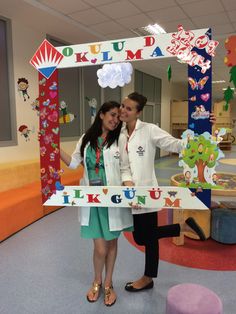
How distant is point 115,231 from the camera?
6.30 feet

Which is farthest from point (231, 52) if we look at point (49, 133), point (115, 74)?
point (49, 133)

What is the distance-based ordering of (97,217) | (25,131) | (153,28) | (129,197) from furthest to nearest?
(153,28), (25,131), (97,217), (129,197)

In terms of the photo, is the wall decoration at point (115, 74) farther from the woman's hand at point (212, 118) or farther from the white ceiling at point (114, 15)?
the white ceiling at point (114, 15)

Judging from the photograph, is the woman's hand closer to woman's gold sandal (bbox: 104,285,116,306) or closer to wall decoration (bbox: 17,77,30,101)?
woman's gold sandal (bbox: 104,285,116,306)

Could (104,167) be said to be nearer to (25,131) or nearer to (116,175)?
(116,175)

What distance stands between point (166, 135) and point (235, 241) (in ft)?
6.13

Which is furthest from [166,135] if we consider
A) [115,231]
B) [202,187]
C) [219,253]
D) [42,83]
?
[219,253]

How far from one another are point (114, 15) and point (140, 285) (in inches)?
153

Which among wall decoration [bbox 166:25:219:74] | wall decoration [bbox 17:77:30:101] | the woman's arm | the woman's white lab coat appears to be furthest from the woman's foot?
wall decoration [bbox 17:77:30:101]

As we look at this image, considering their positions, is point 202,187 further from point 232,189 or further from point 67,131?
point 67,131

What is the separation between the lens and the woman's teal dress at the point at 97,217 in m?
1.88

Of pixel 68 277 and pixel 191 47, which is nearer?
pixel 191 47

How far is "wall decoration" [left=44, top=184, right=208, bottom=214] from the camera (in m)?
1.74

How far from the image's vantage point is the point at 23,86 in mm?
4398
